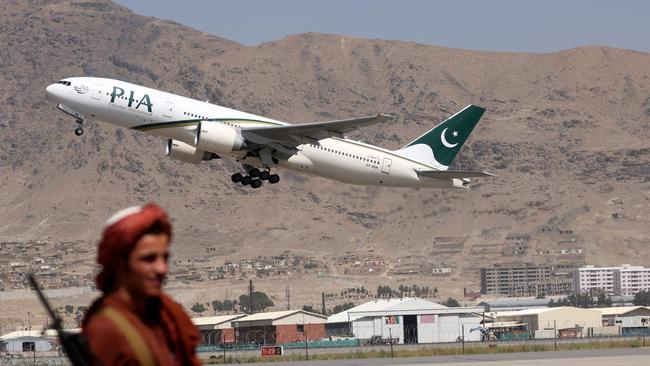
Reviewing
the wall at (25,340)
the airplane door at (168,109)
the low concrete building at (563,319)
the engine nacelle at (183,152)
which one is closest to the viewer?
the airplane door at (168,109)

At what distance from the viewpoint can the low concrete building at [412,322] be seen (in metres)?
103

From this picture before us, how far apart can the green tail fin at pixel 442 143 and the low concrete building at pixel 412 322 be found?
31697 millimetres

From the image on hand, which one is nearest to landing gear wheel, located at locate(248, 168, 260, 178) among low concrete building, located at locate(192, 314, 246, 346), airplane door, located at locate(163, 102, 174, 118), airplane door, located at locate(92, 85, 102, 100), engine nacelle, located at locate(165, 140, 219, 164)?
engine nacelle, located at locate(165, 140, 219, 164)

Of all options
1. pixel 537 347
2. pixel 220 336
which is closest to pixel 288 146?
pixel 537 347

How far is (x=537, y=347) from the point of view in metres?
64.2

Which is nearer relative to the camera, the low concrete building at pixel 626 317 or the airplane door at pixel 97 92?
the airplane door at pixel 97 92

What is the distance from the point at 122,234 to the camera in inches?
175

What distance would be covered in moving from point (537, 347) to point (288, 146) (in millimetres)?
16452

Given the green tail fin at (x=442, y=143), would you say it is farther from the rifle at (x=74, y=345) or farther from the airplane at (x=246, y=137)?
the rifle at (x=74, y=345)

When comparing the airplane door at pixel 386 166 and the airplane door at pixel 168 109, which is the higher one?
the airplane door at pixel 168 109

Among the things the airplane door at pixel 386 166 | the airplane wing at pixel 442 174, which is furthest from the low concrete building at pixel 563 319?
the airplane door at pixel 386 166

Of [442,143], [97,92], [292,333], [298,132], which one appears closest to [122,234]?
[97,92]

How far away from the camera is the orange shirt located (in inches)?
173

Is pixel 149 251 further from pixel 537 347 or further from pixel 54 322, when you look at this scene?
pixel 537 347
